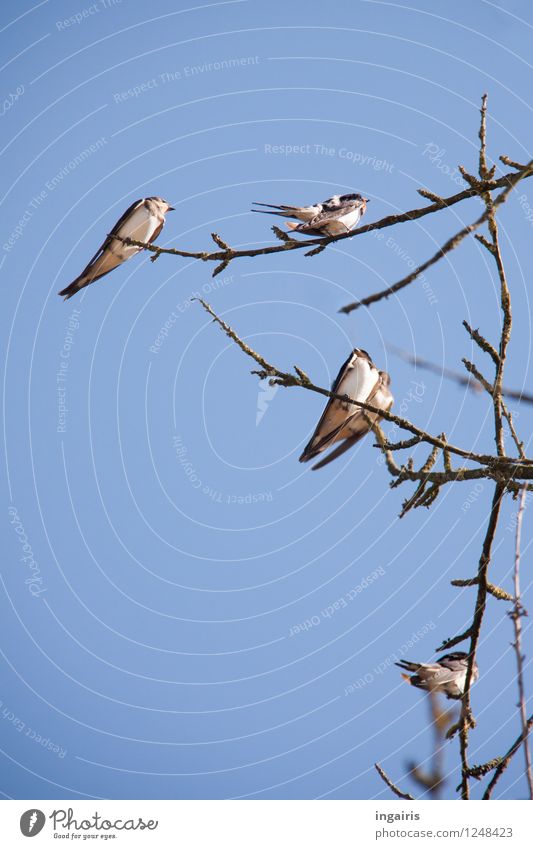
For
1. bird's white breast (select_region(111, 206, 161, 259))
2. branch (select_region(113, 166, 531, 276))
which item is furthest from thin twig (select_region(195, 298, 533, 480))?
bird's white breast (select_region(111, 206, 161, 259))

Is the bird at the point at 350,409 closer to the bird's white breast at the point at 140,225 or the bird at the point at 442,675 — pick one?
the bird at the point at 442,675

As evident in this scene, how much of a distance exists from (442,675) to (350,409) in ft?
4.75

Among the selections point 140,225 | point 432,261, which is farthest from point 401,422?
point 140,225

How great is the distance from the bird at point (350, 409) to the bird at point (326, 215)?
0.88 m

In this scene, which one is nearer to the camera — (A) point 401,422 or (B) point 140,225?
(A) point 401,422

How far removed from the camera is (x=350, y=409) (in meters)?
4.84

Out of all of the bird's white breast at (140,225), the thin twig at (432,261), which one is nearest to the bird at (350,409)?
the thin twig at (432,261)

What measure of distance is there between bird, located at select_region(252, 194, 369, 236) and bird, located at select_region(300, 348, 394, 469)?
88cm

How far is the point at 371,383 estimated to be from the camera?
5602 millimetres

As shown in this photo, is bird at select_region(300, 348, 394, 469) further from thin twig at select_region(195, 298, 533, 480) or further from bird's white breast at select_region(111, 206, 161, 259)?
bird's white breast at select_region(111, 206, 161, 259)

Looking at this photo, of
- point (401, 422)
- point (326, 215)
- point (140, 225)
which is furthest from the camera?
point (140, 225)

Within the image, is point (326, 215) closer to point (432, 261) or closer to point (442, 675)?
point (432, 261)
